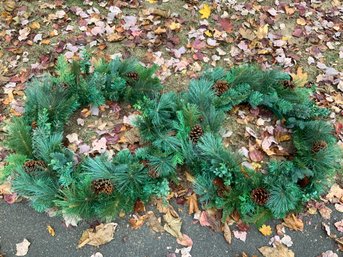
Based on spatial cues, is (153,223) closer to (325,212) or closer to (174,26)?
(325,212)

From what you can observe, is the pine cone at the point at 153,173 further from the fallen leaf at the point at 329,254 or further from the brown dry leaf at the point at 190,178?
the fallen leaf at the point at 329,254

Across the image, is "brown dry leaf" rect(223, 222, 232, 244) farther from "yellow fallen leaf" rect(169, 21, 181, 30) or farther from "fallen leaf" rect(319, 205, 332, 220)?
"yellow fallen leaf" rect(169, 21, 181, 30)

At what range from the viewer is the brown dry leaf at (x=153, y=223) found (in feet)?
10.7

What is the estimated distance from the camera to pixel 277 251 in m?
3.20

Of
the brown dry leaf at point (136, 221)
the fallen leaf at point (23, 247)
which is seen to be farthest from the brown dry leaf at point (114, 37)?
the fallen leaf at point (23, 247)

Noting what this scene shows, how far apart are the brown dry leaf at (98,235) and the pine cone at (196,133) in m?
0.93

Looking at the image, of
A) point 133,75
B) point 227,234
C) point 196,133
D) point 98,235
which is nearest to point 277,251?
point 227,234

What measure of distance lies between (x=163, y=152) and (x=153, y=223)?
57 cm

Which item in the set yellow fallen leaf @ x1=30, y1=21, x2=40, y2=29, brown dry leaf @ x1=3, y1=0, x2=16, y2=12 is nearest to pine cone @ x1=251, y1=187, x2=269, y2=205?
yellow fallen leaf @ x1=30, y1=21, x2=40, y2=29

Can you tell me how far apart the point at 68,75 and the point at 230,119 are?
1.54 meters

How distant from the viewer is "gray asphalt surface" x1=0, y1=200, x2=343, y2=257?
10.3 feet

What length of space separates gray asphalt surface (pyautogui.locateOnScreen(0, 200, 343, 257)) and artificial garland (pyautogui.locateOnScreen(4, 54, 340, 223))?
0.59 ft

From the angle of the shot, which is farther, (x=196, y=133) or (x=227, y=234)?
(x=196, y=133)

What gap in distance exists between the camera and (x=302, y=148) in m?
3.48
